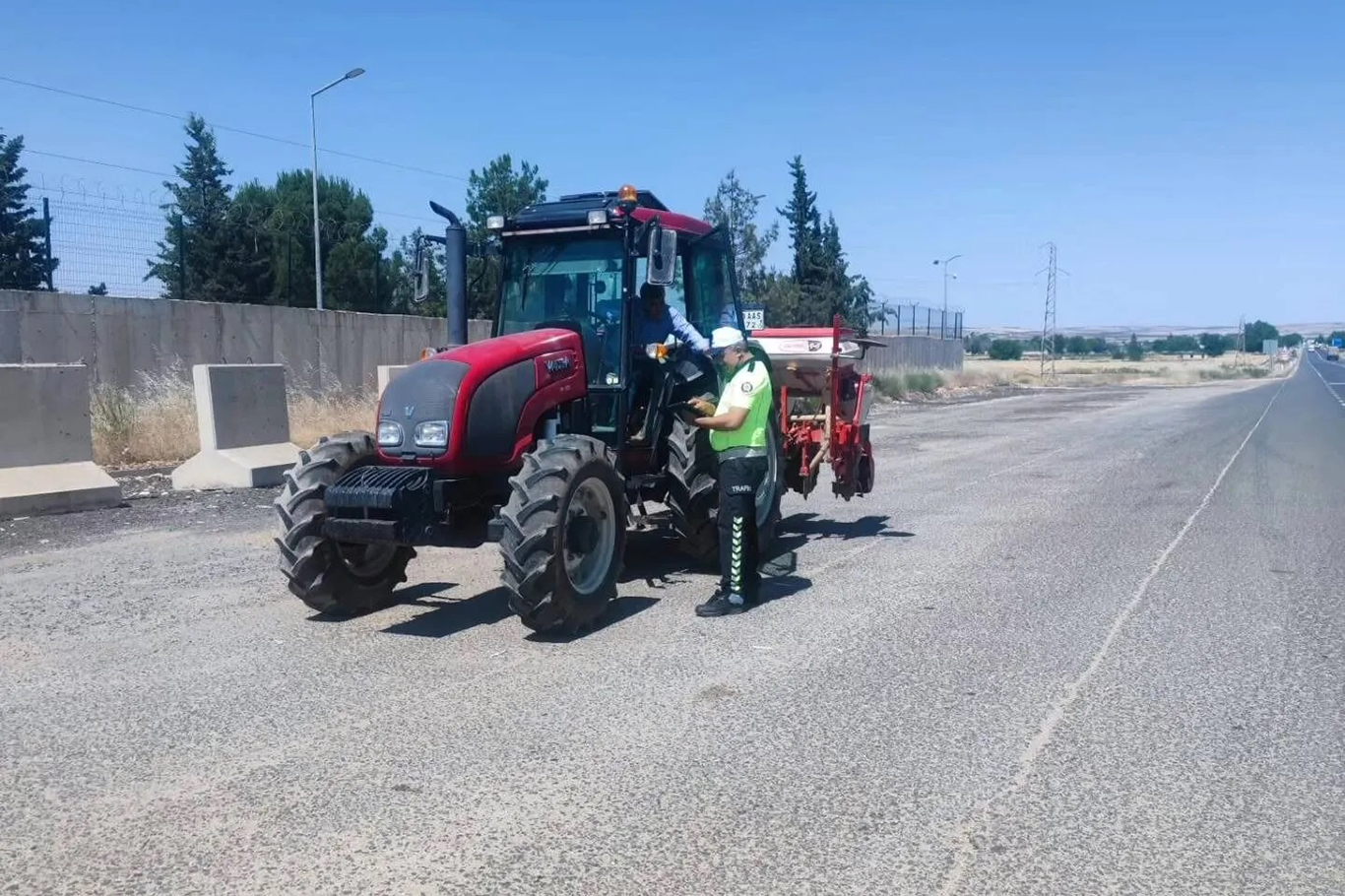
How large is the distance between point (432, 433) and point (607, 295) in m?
1.86

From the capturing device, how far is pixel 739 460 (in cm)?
791

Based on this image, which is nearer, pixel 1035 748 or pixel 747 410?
pixel 1035 748

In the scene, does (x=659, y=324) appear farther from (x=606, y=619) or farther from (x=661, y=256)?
(x=606, y=619)

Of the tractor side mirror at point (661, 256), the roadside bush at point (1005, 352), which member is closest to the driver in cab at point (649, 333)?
the tractor side mirror at point (661, 256)

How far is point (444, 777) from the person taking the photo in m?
4.91

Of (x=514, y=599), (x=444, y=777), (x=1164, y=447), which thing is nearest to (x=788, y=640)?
(x=514, y=599)

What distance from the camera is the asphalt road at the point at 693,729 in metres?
4.19

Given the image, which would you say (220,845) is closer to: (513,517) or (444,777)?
(444,777)

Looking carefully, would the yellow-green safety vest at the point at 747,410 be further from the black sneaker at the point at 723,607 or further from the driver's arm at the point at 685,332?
the black sneaker at the point at 723,607

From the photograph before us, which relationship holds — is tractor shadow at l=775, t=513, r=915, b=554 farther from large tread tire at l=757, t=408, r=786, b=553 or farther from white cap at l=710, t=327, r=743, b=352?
white cap at l=710, t=327, r=743, b=352

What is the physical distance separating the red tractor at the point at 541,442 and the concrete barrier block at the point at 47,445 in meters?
5.50

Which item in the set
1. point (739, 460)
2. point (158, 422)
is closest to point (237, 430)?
point (158, 422)

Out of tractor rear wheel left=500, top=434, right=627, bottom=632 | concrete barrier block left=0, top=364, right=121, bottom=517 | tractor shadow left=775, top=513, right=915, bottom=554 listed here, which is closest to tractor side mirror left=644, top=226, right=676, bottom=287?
tractor rear wheel left=500, top=434, right=627, bottom=632

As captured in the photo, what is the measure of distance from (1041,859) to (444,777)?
236 centimetres
